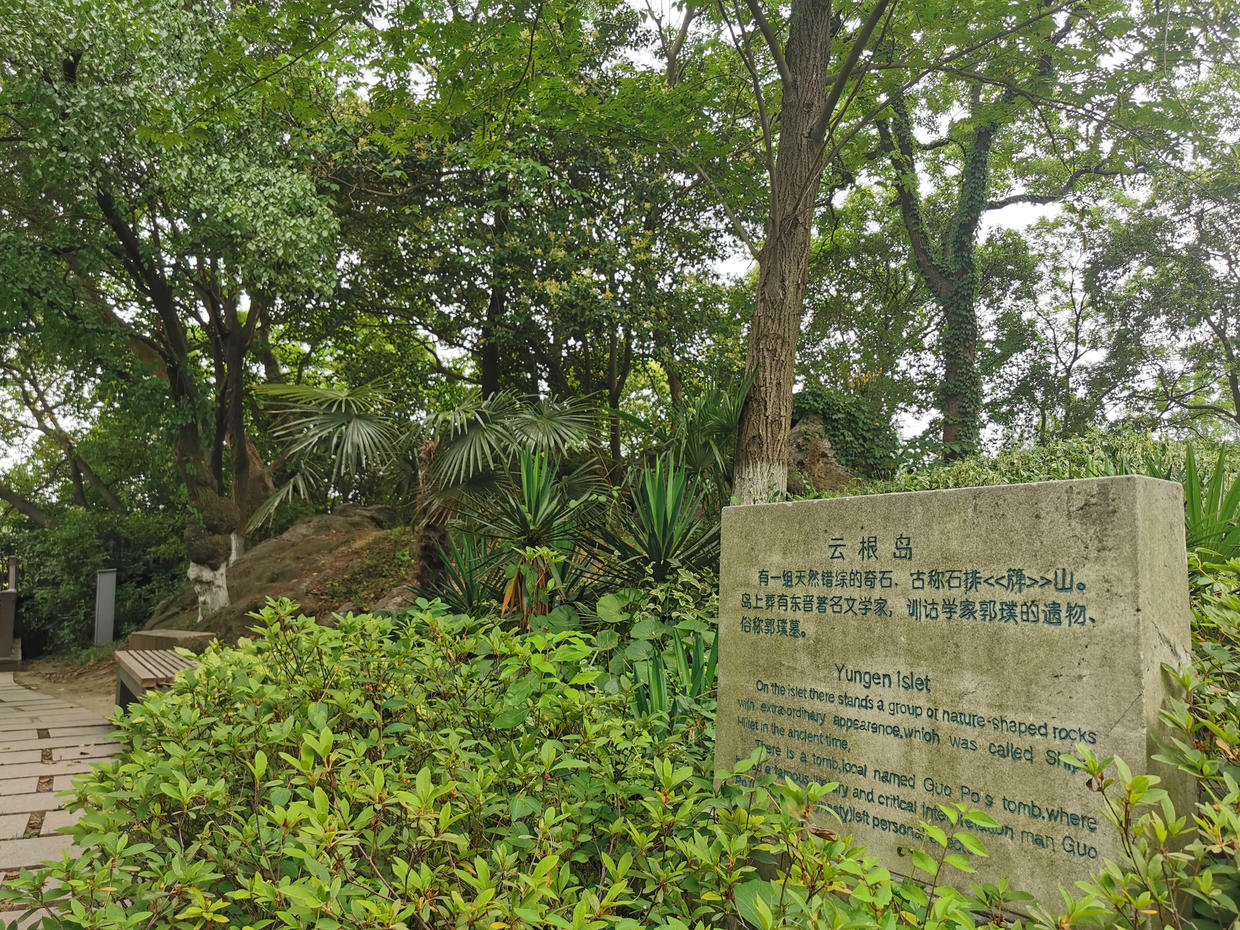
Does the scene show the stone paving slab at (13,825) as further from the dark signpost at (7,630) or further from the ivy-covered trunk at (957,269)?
the ivy-covered trunk at (957,269)

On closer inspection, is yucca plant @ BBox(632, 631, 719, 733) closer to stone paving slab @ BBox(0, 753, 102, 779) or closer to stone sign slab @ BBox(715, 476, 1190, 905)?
stone sign slab @ BBox(715, 476, 1190, 905)

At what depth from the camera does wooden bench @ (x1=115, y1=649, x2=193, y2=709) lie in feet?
17.7

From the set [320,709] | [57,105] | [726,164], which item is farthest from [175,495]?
[320,709]

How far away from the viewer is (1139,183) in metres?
15.9

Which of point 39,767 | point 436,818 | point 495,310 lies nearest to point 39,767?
point 39,767

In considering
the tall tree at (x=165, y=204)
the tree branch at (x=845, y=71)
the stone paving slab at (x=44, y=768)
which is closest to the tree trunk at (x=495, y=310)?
the tall tree at (x=165, y=204)

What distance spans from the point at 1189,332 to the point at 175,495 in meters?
21.2

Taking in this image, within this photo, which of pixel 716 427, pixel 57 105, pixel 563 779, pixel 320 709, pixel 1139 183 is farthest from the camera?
pixel 1139 183

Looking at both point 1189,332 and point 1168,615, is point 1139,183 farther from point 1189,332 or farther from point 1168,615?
point 1168,615

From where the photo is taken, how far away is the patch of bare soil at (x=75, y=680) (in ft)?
30.4

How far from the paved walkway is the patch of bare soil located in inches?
16.0

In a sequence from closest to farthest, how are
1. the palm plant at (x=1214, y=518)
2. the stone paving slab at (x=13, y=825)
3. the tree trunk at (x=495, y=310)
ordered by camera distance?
the palm plant at (x=1214, y=518) < the stone paving slab at (x=13, y=825) < the tree trunk at (x=495, y=310)

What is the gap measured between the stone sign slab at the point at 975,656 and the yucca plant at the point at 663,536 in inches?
80.8

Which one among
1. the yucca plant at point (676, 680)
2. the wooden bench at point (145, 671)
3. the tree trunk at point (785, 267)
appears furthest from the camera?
the tree trunk at point (785, 267)
